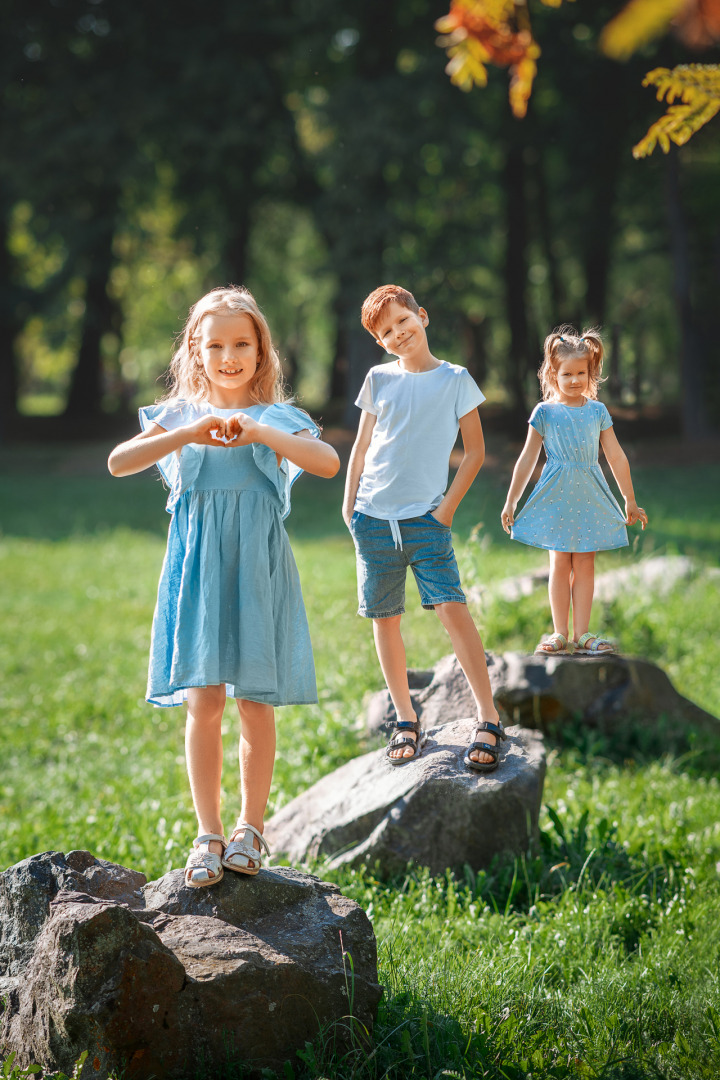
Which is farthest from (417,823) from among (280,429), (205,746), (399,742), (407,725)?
(280,429)

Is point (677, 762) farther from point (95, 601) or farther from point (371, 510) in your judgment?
point (95, 601)

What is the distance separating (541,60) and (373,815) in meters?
19.6

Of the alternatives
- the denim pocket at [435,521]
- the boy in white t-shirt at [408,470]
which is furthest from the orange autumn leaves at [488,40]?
the denim pocket at [435,521]

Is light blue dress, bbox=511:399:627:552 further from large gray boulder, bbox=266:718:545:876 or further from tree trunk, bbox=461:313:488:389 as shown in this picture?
large gray boulder, bbox=266:718:545:876

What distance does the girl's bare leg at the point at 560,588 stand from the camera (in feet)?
8.51

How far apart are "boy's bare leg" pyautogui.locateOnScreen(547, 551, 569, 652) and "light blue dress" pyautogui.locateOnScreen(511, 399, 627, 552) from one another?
4 cm

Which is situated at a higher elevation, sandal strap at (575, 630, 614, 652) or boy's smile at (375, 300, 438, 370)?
boy's smile at (375, 300, 438, 370)

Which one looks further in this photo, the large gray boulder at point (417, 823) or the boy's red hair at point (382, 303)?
the large gray boulder at point (417, 823)

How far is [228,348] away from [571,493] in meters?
1.20

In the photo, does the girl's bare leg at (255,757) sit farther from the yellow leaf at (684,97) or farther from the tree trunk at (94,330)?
the tree trunk at (94,330)

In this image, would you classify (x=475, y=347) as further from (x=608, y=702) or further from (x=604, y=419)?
(x=608, y=702)

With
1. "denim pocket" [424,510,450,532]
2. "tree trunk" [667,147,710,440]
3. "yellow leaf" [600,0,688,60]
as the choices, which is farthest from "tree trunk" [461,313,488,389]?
"tree trunk" [667,147,710,440]

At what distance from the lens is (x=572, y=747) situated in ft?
23.8

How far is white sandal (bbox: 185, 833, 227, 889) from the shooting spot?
332 cm
